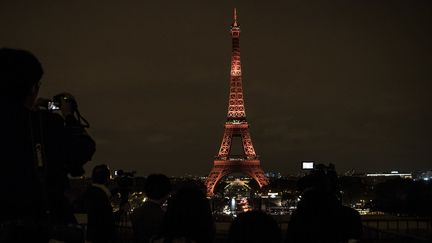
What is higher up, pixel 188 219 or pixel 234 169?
pixel 234 169

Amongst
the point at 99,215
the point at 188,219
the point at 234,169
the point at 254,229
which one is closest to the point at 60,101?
the point at 188,219

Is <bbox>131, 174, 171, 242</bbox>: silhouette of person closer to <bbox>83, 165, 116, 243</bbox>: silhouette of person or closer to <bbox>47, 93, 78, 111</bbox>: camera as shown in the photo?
<bbox>83, 165, 116, 243</bbox>: silhouette of person

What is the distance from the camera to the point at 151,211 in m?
6.29

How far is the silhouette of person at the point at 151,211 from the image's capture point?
627 cm

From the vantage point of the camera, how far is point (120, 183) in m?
7.27

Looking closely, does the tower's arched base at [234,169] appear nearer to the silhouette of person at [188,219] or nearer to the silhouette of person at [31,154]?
the silhouette of person at [188,219]

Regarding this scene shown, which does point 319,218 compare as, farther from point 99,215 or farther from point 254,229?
point 99,215

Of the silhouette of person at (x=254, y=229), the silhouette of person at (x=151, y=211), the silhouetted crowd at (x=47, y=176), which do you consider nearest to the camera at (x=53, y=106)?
the silhouetted crowd at (x=47, y=176)

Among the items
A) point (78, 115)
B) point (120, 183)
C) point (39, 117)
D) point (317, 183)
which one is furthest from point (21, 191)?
point (120, 183)

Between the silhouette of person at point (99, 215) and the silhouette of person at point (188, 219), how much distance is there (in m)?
1.82

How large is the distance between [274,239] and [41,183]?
1470 mm

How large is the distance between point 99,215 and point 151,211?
0.53 m

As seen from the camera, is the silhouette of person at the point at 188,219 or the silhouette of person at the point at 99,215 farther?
the silhouette of person at the point at 99,215

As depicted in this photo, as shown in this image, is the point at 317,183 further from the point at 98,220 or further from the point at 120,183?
the point at 120,183
